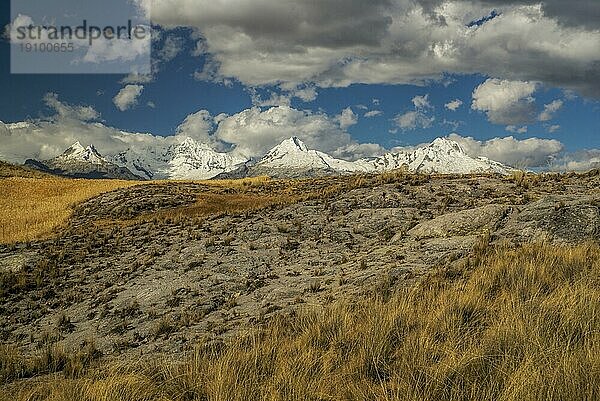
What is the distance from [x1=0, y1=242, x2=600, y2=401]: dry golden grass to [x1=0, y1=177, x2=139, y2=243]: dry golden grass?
25.5 m

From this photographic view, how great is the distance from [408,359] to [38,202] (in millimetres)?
40713

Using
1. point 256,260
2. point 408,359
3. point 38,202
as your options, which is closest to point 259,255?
point 256,260

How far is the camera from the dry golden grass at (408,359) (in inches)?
189

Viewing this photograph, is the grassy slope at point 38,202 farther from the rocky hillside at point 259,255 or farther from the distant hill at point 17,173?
the distant hill at point 17,173

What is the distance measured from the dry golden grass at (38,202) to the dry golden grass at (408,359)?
1004 inches

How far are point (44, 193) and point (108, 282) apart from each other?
1246 inches

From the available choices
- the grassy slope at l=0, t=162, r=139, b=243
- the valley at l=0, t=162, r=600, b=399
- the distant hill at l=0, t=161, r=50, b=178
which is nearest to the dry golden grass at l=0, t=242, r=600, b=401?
the valley at l=0, t=162, r=600, b=399

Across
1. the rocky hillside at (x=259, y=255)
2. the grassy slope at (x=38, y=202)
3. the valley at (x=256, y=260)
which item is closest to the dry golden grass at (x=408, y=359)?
the valley at (x=256, y=260)

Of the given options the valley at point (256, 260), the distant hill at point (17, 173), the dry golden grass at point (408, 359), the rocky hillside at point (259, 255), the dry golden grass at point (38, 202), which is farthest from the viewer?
the distant hill at point (17, 173)

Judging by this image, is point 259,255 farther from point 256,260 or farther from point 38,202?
point 38,202

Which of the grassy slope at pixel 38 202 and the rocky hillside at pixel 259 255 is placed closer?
the rocky hillside at pixel 259 255

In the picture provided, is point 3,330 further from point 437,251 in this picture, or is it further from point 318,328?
point 437,251

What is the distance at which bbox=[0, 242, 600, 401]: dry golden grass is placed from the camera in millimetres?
4793

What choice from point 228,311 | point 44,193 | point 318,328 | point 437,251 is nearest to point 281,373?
point 318,328
